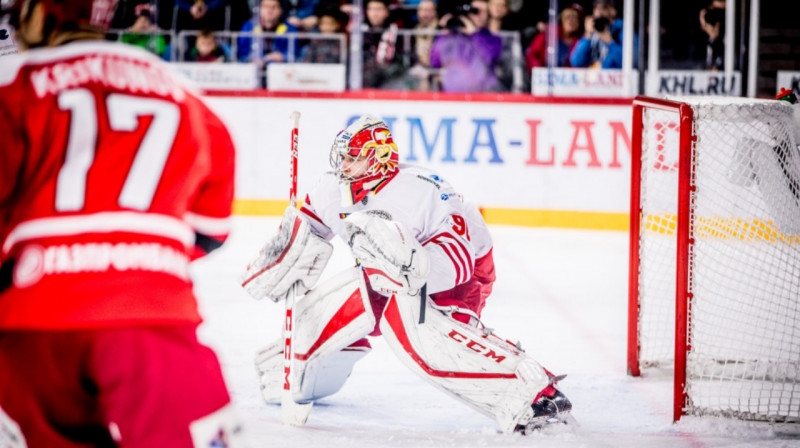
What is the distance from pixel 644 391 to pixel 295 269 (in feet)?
4.60

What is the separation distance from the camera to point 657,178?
19.0 feet

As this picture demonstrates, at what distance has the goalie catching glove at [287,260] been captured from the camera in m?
3.51

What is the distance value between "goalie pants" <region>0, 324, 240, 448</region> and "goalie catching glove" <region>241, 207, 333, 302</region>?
1794 mm

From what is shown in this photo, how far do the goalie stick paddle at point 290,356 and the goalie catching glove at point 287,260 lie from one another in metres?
0.05

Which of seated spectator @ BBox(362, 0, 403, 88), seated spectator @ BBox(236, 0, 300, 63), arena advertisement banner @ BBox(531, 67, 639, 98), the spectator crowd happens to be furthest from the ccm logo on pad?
seated spectator @ BBox(236, 0, 300, 63)

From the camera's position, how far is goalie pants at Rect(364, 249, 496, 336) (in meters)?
3.60

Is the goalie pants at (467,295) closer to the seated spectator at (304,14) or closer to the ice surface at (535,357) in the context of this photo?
the ice surface at (535,357)

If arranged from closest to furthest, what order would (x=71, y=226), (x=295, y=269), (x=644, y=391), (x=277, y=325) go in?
(x=71, y=226)
(x=295, y=269)
(x=644, y=391)
(x=277, y=325)

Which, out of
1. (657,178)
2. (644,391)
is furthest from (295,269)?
(657,178)

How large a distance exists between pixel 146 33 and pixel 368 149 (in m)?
5.12

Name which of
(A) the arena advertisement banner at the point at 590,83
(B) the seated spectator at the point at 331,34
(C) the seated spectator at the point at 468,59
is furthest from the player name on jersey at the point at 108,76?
(B) the seated spectator at the point at 331,34

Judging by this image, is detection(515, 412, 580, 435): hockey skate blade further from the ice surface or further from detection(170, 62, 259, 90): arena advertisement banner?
detection(170, 62, 259, 90): arena advertisement banner

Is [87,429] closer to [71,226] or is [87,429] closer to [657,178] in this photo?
[71,226]

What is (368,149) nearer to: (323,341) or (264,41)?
(323,341)
